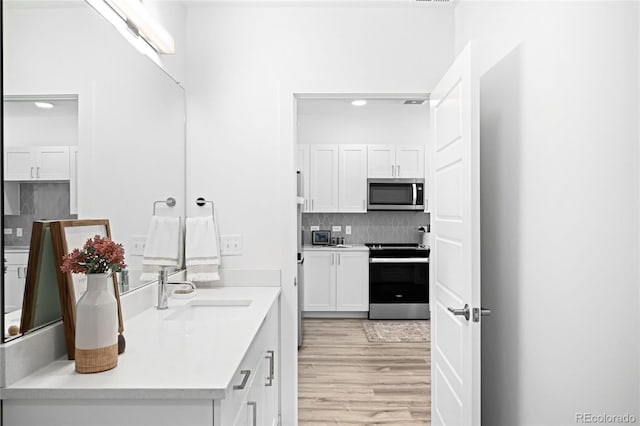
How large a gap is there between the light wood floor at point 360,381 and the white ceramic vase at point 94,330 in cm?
178

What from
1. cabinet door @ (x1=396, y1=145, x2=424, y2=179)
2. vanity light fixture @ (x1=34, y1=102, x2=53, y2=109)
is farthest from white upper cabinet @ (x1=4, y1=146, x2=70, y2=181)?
cabinet door @ (x1=396, y1=145, x2=424, y2=179)

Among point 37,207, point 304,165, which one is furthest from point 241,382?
point 304,165

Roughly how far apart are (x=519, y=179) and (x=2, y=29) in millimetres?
1792

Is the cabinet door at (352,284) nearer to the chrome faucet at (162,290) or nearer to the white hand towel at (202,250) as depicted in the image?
the white hand towel at (202,250)

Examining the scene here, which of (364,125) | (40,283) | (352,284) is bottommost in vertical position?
(352,284)

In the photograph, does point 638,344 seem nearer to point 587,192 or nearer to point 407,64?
point 587,192

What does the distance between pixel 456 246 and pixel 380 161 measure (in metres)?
3.74

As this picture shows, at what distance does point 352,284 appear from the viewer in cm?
541

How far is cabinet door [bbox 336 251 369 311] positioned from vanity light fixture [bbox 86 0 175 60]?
356cm

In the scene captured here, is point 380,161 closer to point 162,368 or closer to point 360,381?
point 360,381

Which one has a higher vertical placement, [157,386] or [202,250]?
[202,250]

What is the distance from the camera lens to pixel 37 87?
1392mm

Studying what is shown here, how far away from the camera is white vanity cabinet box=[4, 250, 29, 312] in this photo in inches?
49.7

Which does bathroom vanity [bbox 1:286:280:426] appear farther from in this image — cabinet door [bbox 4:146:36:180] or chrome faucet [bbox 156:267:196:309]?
cabinet door [bbox 4:146:36:180]
